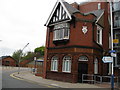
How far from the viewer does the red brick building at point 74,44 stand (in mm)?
18328

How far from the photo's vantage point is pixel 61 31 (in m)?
20.1

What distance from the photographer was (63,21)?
19.7 m

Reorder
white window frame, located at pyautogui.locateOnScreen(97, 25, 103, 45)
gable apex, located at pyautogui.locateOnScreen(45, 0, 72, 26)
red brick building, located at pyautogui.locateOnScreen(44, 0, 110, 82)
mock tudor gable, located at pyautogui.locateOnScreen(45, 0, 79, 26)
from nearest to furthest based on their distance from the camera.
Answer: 1. red brick building, located at pyautogui.locateOnScreen(44, 0, 110, 82)
2. gable apex, located at pyautogui.locateOnScreen(45, 0, 72, 26)
3. mock tudor gable, located at pyautogui.locateOnScreen(45, 0, 79, 26)
4. white window frame, located at pyautogui.locateOnScreen(97, 25, 103, 45)

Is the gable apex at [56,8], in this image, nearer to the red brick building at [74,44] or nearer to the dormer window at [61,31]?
the red brick building at [74,44]

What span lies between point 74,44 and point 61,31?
2771mm

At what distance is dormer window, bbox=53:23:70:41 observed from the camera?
19.6 m

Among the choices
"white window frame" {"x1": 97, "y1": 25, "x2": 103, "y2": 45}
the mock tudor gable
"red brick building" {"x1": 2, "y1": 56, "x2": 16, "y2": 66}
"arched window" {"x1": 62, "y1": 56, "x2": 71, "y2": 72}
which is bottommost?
"red brick building" {"x1": 2, "y1": 56, "x2": 16, "y2": 66}

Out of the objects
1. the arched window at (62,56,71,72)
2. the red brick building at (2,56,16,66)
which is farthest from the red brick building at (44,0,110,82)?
the red brick building at (2,56,16,66)

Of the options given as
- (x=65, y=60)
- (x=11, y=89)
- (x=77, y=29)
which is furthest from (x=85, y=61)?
(x=11, y=89)

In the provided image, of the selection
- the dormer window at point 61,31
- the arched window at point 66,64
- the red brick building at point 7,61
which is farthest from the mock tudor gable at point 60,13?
the red brick building at point 7,61

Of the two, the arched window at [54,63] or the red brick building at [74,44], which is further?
the arched window at [54,63]

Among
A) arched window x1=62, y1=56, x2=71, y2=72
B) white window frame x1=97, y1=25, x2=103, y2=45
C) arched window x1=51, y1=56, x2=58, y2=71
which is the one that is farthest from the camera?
white window frame x1=97, y1=25, x2=103, y2=45

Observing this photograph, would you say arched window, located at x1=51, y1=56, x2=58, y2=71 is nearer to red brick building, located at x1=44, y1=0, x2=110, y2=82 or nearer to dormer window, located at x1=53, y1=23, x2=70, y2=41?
red brick building, located at x1=44, y1=0, x2=110, y2=82

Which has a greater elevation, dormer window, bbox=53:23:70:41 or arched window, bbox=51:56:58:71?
dormer window, bbox=53:23:70:41
